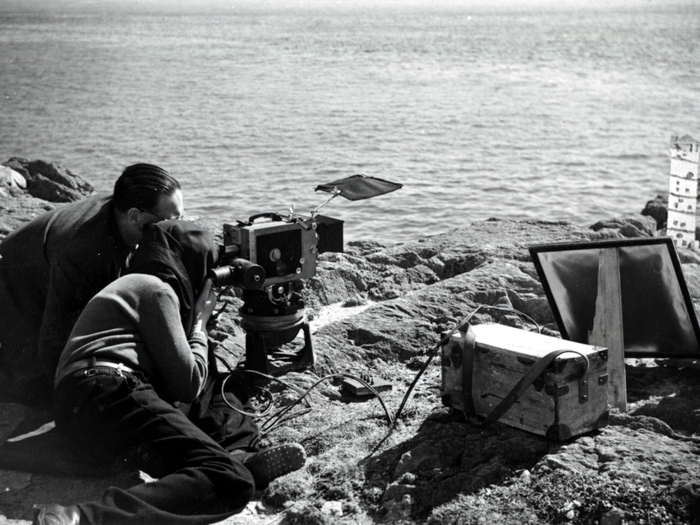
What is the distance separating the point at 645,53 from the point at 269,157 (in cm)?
4194

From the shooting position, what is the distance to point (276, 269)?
4.64m

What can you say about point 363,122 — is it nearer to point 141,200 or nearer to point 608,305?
point 608,305

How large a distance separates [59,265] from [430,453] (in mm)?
1978

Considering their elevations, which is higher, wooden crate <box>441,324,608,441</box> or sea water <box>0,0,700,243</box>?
wooden crate <box>441,324,608,441</box>

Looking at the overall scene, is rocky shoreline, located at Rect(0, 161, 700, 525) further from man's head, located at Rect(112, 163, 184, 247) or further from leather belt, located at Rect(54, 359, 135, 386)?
man's head, located at Rect(112, 163, 184, 247)

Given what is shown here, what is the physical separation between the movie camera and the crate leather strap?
103 cm

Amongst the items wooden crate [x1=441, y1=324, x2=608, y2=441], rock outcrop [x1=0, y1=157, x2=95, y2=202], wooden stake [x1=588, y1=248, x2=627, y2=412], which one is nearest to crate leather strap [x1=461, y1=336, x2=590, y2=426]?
wooden crate [x1=441, y1=324, x2=608, y2=441]

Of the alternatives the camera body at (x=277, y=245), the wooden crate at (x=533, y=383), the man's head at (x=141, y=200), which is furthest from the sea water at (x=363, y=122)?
the wooden crate at (x=533, y=383)

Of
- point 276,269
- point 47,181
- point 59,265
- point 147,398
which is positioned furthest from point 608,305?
point 47,181

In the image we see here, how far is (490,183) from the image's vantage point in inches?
810

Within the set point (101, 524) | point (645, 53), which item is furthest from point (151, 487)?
point (645, 53)

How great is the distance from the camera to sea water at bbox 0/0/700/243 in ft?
61.1

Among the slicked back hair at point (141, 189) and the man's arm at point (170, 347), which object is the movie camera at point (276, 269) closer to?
the slicked back hair at point (141, 189)

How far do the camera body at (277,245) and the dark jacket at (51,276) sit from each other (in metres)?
0.57
